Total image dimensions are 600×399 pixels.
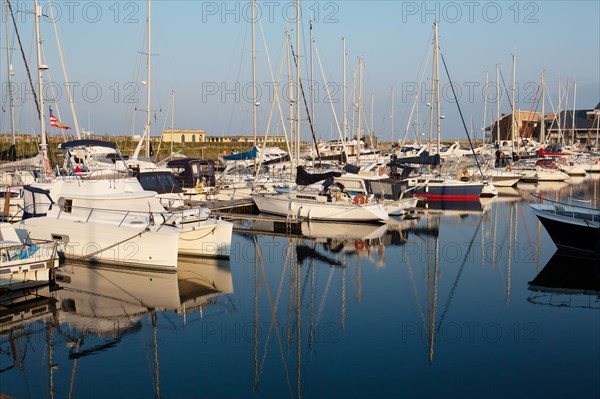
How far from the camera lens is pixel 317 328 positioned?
1436cm

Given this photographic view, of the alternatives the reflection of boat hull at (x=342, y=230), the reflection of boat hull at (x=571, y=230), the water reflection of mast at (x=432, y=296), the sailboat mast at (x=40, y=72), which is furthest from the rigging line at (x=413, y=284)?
the sailboat mast at (x=40, y=72)

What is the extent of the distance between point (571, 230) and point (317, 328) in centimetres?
1116

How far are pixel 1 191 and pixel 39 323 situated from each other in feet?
50.3

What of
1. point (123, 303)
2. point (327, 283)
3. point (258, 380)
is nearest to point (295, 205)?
point (327, 283)

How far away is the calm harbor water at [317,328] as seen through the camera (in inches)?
440

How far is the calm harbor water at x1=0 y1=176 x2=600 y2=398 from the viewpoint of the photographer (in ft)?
36.7

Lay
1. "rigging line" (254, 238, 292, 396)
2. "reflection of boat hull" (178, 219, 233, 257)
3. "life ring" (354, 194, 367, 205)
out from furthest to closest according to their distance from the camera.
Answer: "life ring" (354, 194, 367, 205), "reflection of boat hull" (178, 219, 233, 257), "rigging line" (254, 238, 292, 396)

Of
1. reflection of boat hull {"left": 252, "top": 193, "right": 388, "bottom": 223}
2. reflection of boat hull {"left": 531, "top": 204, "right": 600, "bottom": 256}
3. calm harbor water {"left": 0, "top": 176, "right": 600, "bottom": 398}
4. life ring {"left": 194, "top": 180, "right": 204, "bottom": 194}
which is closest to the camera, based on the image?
calm harbor water {"left": 0, "top": 176, "right": 600, "bottom": 398}

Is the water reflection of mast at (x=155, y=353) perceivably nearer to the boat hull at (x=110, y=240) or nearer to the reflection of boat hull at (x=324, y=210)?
the boat hull at (x=110, y=240)

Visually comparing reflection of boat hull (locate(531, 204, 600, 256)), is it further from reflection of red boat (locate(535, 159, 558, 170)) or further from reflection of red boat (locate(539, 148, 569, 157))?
reflection of red boat (locate(539, 148, 569, 157))

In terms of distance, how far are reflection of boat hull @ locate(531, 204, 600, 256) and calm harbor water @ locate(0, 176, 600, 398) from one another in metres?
0.61

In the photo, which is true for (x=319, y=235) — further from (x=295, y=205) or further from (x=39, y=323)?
(x=39, y=323)

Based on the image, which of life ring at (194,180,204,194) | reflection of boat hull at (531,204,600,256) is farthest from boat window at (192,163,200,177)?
reflection of boat hull at (531,204,600,256)

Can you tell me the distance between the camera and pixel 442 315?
15.5 m
